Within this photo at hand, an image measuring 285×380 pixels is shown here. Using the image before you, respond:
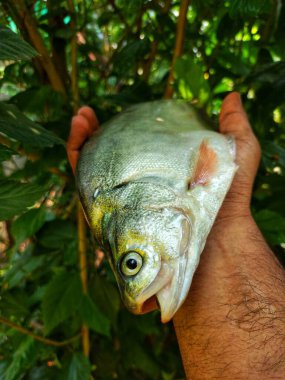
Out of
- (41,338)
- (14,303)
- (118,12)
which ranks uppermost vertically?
(118,12)

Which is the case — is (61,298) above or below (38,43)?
below

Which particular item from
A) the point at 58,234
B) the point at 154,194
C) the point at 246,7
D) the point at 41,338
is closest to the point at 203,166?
the point at 154,194

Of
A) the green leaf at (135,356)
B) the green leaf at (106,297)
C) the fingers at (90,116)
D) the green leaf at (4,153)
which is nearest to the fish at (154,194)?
the fingers at (90,116)

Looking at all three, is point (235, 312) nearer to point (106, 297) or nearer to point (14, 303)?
point (106, 297)

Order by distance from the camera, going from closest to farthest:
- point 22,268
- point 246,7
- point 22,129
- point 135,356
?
point 22,129, point 246,7, point 22,268, point 135,356

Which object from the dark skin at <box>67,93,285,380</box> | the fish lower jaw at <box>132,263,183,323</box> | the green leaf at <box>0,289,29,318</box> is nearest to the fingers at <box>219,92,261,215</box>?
the dark skin at <box>67,93,285,380</box>

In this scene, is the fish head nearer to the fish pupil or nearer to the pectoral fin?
the fish pupil
